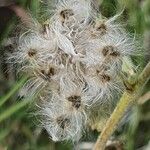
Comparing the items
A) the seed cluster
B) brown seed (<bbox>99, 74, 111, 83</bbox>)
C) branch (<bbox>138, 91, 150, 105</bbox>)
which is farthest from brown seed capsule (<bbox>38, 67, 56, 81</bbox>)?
branch (<bbox>138, 91, 150, 105</bbox>)

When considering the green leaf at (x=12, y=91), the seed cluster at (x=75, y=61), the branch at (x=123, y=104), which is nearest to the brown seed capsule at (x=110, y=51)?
the seed cluster at (x=75, y=61)

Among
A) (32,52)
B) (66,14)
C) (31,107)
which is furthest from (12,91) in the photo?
(66,14)

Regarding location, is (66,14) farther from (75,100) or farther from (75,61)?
(75,100)

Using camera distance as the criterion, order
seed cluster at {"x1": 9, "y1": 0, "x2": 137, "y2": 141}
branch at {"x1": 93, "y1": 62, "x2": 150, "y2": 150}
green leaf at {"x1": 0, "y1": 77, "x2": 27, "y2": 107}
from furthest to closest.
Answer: green leaf at {"x1": 0, "y1": 77, "x2": 27, "y2": 107} → seed cluster at {"x1": 9, "y1": 0, "x2": 137, "y2": 141} → branch at {"x1": 93, "y1": 62, "x2": 150, "y2": 150}

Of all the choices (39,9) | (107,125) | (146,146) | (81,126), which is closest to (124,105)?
(107,125)

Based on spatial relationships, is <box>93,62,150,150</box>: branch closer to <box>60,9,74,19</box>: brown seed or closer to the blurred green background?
the blurred green background

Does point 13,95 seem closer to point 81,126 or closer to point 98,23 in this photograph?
point 81,126

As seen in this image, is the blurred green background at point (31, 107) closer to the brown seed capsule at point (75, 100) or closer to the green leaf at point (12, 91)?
the green leaf at point (12, 91)
